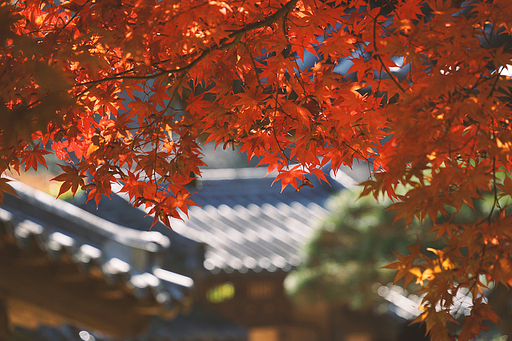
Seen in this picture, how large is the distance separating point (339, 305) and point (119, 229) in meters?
3.54

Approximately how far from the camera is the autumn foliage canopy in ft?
3.30

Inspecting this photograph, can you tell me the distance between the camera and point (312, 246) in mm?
5125

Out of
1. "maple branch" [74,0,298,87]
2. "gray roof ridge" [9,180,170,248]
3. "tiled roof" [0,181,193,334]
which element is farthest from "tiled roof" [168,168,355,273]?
"maple branch" [74,0,298,87]

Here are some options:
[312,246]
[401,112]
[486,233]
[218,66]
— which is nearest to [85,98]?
[218,66]

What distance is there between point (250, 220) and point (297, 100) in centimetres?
530

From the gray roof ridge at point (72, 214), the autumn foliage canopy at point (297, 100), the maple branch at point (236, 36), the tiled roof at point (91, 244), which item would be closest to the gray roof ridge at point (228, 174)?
the tiled roof at point (91, 244)

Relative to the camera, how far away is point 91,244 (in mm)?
3375

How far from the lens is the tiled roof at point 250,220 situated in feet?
17.3

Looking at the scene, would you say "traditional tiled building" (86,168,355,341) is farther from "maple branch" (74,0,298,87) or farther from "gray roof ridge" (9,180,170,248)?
"maple branch" (74,0,298,87)

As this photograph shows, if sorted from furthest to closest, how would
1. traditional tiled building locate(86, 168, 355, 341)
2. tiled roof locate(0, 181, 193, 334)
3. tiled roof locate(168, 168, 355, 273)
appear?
tiled roof locate(168, 168, 355, 273) → traditional tiled building locate(86, 168, 355, 341) → tiled roof locate(0, 181, 193, 334)

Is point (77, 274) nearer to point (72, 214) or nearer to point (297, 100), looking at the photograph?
point (72, 214)

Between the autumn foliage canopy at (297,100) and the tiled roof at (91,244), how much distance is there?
1.28 metres

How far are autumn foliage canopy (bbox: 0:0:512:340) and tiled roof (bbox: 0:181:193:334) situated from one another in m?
1.28

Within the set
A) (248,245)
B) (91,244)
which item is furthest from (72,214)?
(248,245)
